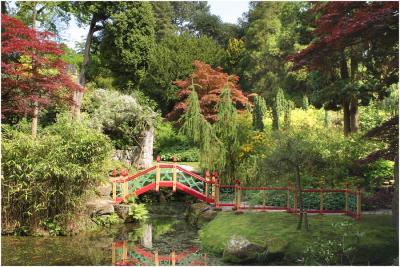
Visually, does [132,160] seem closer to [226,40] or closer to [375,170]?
[375,170]

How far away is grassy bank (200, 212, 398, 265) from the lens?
8508mm

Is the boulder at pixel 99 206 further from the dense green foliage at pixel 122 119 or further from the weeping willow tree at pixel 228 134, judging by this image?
the dense green foliage at pixel 122 119

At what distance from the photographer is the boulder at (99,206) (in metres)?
11.0

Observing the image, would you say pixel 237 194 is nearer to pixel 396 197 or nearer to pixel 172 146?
pixel 396 197

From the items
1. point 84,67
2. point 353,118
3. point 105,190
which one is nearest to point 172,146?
point 84,67

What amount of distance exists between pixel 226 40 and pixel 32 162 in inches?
1084

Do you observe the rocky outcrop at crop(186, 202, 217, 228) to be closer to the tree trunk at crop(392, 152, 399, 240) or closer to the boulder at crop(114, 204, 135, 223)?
the boulder at crop(114, 204, 135, 223)

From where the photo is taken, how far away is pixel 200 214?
1238cm

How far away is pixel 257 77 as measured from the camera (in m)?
29.1

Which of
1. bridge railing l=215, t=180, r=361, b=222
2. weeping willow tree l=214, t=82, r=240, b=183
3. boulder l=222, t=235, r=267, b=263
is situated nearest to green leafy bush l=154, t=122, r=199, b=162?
weeping willow tree l=214, t=82, r=240, b=183

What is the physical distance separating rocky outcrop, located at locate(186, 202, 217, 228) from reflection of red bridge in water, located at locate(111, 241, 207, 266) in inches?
93.5

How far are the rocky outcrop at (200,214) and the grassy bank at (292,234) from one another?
104cm

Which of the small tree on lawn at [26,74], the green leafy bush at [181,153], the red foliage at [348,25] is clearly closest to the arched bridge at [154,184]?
the small tree on lawn at [26,74]

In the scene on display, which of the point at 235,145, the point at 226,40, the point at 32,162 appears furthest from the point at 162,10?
the point at 32,162
